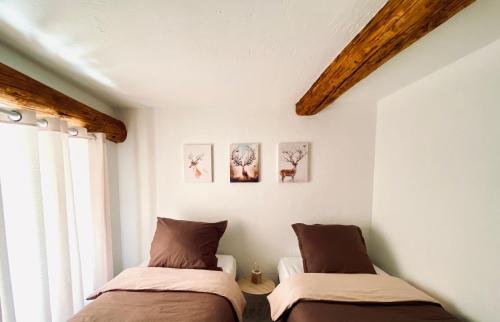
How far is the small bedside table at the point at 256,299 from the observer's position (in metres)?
1.82

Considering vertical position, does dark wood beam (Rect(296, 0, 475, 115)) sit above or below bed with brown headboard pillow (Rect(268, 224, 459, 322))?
above

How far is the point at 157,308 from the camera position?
47.6 inches

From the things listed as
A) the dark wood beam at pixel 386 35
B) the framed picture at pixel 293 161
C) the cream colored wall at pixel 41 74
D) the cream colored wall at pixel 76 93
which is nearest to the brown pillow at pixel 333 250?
the framed picture at pixel 293 161

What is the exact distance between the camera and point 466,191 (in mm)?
1215

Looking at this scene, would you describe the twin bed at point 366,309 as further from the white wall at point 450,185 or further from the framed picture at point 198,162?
the framed picture at point 198,162

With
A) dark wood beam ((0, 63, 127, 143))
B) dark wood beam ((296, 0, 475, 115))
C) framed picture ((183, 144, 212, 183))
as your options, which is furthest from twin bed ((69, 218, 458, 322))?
dark wood beam ((296, 0, 475, 115))

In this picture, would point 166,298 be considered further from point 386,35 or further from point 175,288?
point 386,35

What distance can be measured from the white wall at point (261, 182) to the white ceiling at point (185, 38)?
615mm

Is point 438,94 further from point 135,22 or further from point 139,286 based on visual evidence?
point 139,286

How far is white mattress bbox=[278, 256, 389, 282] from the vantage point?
5.84ft

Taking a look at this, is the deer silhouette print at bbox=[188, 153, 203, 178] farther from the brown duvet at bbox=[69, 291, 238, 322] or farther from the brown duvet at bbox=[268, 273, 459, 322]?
the brown duvet at bbox=[268, 273, 459, 322]

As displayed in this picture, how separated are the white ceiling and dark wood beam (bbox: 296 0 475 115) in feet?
0.18

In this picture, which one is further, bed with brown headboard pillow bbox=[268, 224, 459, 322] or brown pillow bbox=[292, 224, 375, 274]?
brown pillow bbox=[292, 224, 375, 274]

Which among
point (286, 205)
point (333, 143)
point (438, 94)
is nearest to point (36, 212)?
point (286, 205)
